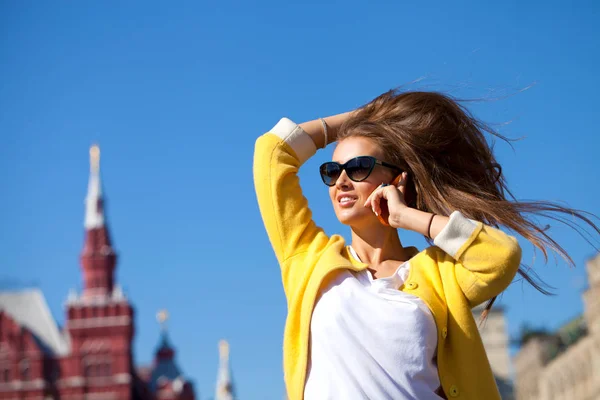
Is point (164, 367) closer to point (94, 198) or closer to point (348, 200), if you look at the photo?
point (94, 198)

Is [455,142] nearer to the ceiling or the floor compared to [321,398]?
nearer to the ceiling

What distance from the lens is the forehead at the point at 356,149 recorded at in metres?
3.58

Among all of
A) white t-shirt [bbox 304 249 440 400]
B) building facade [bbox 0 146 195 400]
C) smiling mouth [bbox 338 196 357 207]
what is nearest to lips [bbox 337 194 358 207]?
smiling mouth [bbox 338 196 357 207]

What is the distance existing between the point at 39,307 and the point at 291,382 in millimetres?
53447

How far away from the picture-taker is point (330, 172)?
3.58 m

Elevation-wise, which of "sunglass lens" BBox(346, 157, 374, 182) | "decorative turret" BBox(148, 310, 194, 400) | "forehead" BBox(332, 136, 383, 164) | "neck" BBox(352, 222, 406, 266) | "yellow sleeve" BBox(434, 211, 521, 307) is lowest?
"yellow sleeve" BBox(434, 211, 521, 307)

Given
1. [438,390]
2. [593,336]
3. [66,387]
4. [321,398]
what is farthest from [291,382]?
[66,387]

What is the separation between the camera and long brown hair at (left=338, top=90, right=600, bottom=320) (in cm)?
351

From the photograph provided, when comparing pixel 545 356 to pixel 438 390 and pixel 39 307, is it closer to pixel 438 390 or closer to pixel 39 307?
pixel 39 307

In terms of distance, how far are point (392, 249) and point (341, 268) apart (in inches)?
11.0

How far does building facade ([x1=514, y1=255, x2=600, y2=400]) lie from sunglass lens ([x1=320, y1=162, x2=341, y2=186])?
25543 millimetres

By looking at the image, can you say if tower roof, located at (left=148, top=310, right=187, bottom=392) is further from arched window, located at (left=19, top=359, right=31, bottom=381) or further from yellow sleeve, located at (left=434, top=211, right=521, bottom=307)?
yellow sleeve, located at (left=434, top=211, right=521, bottom=307)

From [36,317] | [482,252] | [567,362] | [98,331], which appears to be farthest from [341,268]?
[36,317]

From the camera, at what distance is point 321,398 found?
A: 326cm
